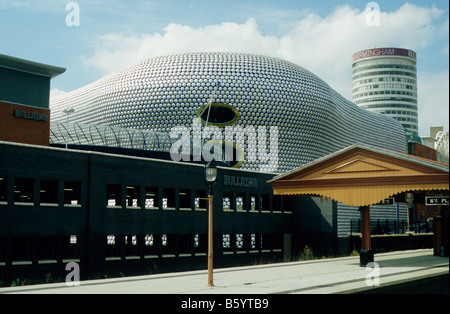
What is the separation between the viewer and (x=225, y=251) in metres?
44.7

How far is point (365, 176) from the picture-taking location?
31.3 metres

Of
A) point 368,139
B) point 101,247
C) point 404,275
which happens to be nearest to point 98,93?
point 368,139

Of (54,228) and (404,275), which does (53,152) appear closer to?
(54,228)

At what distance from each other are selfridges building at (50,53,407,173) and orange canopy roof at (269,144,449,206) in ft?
198

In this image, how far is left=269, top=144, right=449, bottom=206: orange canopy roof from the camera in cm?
2966

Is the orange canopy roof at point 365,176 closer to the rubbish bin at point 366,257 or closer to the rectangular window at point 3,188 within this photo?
the rubbish bin at point 366,257

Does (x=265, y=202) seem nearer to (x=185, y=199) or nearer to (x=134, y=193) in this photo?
(x=185, y=199)

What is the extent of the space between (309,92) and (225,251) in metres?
64.2

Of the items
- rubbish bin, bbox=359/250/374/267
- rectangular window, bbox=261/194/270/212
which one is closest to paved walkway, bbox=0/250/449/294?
rubbish bin, bbox=359/250/374/267

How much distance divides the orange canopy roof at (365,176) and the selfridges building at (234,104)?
60485mm

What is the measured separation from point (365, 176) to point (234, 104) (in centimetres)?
6651

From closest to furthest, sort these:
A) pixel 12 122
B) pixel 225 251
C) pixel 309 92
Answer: pixel 12 122, pixel 225 251, pixel 309 92

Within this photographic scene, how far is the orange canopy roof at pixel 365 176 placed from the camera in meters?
29.7
